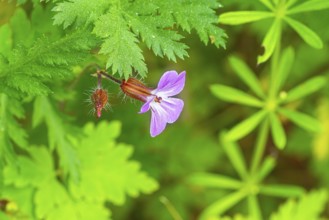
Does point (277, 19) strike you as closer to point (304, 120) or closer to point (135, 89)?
point (304, 120)

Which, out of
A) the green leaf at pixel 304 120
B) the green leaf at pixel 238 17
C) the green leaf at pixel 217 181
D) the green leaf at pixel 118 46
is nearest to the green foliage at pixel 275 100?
the green leaf at pixel 304 120

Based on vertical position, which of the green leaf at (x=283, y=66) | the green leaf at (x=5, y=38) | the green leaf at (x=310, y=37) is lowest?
the green leaf at (x=5, y=38)

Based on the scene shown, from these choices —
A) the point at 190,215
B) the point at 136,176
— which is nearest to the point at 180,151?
the point at 190,215

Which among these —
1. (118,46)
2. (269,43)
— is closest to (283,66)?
(269,43)

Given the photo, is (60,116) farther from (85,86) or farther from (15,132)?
(85,86)

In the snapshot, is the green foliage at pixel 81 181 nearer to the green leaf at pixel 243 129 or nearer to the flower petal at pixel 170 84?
the green leaf at pixel 243 129

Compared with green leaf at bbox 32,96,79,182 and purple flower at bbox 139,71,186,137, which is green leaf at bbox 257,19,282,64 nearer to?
purple flower at bbox 139,71,186,137
